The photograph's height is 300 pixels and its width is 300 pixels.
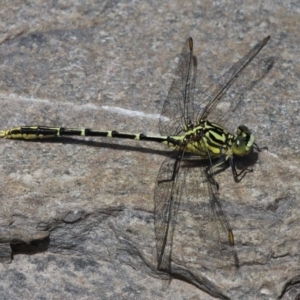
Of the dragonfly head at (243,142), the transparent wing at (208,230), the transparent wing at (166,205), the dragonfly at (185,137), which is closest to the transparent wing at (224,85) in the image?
the dragonfly at (185,137)

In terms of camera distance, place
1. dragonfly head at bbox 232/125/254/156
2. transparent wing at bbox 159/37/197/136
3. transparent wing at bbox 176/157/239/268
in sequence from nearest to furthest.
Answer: transparent wing at bbox 176/157/239/268 < dragonfly head at bbox 232/125/254/156 < transparent wing at bbox 159/37/197/136

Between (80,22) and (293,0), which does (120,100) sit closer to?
(80,22)

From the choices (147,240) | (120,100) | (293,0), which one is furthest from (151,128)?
(293,0)

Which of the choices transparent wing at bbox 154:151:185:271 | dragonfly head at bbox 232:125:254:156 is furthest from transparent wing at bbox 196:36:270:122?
transparent wing at bbox 154:151:185:271

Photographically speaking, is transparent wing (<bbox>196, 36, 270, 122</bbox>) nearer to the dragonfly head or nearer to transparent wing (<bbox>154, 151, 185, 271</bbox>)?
the dragonfly head

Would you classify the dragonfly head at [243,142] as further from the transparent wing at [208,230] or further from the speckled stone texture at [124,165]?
the transparent wing at [208,230]

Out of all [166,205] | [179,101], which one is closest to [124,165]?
[166,205]

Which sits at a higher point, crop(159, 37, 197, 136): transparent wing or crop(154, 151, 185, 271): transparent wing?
crop(159, 37, 197, 136): transparent wing
